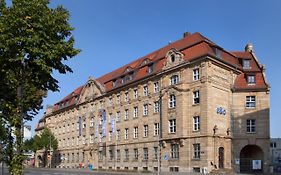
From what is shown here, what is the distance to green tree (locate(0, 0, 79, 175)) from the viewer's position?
44.1 ft

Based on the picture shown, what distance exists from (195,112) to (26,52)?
39568 millimetres

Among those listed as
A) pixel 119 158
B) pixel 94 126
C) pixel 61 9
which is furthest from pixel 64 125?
pixel 61 9

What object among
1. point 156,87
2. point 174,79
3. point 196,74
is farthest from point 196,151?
point 156,87

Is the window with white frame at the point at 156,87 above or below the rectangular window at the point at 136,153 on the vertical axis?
above

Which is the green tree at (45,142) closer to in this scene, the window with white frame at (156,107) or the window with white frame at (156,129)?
the window with white frame at (156,129)

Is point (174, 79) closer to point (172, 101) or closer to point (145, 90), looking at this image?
point (172, 101)

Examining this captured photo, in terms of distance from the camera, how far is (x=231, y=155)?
2047 inches

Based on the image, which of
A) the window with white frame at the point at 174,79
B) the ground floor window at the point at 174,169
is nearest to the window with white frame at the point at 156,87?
the window with white frame at the point at 174,79

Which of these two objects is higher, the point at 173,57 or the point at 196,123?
the point at 173,57

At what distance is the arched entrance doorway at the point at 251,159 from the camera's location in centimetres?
5291

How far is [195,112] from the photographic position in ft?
169

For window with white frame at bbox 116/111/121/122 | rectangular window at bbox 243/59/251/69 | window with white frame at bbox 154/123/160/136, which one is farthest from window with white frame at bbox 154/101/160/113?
rectangular window at bbox 243/59/251/69

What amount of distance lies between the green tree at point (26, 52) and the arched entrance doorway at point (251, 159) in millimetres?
43133

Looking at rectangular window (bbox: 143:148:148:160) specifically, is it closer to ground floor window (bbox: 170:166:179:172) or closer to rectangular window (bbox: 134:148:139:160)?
rectangular window (bbox: 134:148:139:160)
